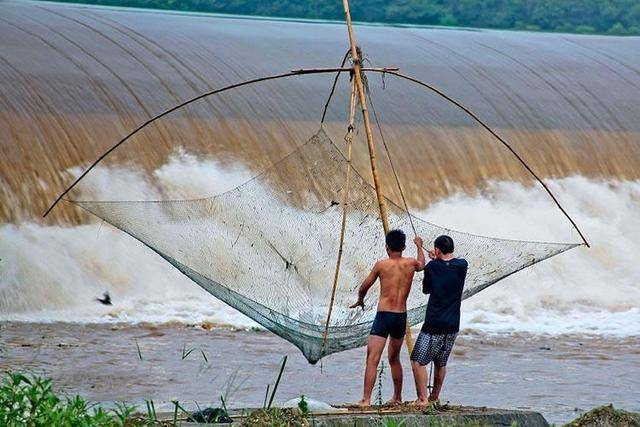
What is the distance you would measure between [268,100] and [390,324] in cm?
919

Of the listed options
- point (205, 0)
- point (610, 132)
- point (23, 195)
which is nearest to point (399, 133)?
point (610, 132)

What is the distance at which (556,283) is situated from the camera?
1598 cm

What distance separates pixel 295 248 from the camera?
9.61m

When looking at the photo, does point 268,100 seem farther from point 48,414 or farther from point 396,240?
point 48,414

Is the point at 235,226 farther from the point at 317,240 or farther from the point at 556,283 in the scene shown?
the point at 556,283

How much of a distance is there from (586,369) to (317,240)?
3207mm

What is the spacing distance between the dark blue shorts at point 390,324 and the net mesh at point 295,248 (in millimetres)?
408

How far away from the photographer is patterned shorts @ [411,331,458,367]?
7836 millimetres

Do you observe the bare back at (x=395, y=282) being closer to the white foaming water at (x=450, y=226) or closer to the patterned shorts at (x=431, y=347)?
the patterned shorts at (x=431, y=347)

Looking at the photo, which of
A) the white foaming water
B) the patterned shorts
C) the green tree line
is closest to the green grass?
the patterned shorts

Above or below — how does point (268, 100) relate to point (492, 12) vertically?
above

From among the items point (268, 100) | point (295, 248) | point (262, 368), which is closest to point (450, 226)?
point (268, 100)

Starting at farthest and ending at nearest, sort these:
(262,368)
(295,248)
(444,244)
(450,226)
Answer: (450,226) < (262,368) < (295,248) < (444,244)

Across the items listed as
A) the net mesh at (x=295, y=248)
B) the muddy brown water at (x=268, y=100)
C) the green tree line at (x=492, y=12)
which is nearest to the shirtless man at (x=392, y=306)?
the net mesh at (x=295, y=248)
